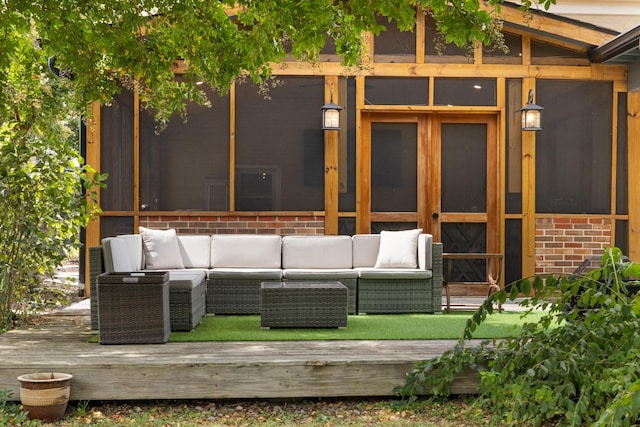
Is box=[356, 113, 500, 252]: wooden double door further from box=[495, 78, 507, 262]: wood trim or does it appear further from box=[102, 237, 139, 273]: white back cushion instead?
box=[102, 237, 139, 273]: white back cushion

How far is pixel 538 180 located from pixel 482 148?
743mm

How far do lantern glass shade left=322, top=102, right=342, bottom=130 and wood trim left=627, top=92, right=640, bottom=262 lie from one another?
3368 mm

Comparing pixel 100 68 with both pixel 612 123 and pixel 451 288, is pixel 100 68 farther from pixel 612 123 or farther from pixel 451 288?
pixel 612 123

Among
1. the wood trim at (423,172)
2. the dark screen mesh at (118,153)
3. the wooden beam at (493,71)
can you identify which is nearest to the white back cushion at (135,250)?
the dark screen mesh at (118,153)

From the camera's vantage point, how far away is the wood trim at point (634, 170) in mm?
9609

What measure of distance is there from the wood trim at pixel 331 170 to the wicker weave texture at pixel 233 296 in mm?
2007

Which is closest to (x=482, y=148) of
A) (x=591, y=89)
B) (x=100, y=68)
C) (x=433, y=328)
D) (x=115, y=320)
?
(x=591, y=89)

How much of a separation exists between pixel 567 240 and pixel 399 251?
8.33 ft

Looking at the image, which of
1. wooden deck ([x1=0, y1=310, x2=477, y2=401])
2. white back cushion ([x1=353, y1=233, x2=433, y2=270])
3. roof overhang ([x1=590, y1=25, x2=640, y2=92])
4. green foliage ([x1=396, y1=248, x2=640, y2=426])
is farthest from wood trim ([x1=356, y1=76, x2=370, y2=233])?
green foliage ([x1=396, y1=248, x2=640, y2=426])

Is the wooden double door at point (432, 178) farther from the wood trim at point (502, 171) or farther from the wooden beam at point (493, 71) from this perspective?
the wooden beam at point (493, 71)

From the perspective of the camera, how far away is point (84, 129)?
9.44 metres

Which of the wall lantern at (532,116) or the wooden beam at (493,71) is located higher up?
the wooden beam at (493,71)

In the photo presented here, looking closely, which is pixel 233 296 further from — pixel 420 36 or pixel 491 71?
pixel 491 71

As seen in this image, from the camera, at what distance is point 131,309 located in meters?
5.98
